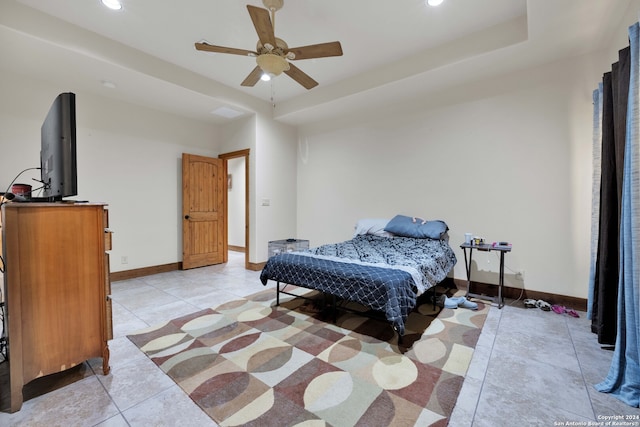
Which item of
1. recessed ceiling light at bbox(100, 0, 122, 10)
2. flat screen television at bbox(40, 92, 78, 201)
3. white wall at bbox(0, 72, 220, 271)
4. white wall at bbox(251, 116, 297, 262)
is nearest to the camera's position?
flat screen television at bbox(40, 92, 78, 201)

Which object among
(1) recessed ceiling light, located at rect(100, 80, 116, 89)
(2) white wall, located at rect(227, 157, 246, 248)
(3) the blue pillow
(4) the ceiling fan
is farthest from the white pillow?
(1) recessed ceiling light, located at rect(100, 80, 116, 89)

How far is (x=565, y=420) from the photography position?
57.5 inches

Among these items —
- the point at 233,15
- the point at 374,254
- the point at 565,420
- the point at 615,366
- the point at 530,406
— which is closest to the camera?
the point at 565,420

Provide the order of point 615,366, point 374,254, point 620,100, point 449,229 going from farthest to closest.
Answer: point 449,229, point 374,254, point 620,100, point 615,366

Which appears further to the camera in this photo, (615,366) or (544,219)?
(544,219)

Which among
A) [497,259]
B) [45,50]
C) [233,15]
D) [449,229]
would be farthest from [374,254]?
[45,50]

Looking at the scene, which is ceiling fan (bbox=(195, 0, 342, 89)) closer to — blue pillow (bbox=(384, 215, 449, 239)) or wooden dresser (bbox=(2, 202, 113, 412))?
wooden dresser (bbox=(2, 202, 113, 412))

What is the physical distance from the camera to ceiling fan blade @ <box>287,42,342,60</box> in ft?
7.52

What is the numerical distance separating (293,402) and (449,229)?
10.0ft

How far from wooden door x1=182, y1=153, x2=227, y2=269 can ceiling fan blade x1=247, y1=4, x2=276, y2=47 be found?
10.7ft

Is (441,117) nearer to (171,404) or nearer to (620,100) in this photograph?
(620,100)

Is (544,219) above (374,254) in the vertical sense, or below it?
above

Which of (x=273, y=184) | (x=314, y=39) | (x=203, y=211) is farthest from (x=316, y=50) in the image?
(x=203, y=211)

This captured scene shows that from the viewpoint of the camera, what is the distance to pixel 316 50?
2342 millimetres
